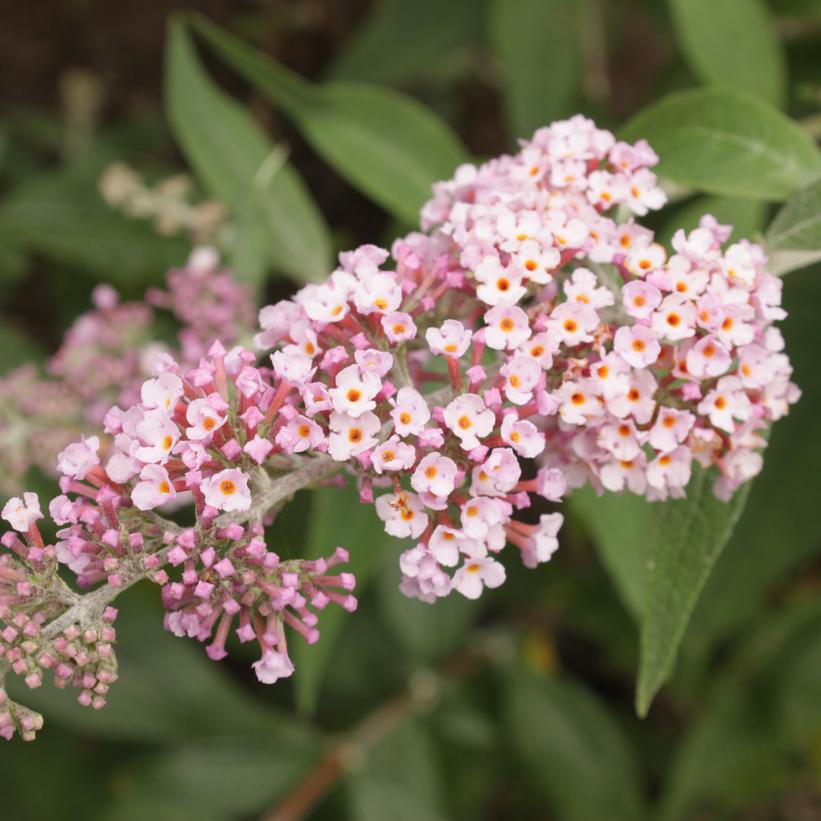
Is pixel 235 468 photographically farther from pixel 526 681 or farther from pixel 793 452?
pixel 526 681

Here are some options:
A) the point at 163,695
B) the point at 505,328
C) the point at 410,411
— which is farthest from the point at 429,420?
the point at 163,695

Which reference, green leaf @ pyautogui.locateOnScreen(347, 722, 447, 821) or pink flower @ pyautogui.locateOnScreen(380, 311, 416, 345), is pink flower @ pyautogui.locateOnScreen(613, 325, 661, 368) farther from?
green leaf @ pyautogui.locateOnScreen(347, 722, 447, 821)

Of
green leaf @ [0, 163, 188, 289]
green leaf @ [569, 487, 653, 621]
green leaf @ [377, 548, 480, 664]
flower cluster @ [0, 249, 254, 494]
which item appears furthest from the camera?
green leaf @ [0, 163, 188, 289]

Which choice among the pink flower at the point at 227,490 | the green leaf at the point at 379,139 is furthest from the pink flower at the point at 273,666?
the green leaf at the point at 379,139

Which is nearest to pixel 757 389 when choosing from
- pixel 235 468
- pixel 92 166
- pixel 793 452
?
pixel 235 468

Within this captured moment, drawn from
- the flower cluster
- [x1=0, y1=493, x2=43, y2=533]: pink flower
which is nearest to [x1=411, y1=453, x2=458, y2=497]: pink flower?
[x1=0, y1=493, x2=43, y2=533]: pink flower
